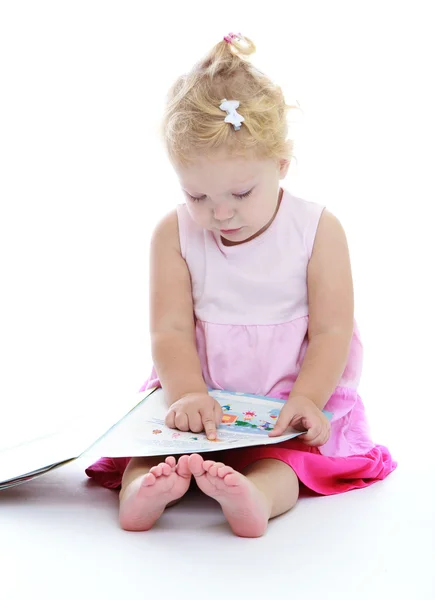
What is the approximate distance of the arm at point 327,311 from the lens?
57.4 inches

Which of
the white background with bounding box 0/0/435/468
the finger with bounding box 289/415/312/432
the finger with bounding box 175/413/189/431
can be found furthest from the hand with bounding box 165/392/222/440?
the white background with bounding box 0/0/435/468

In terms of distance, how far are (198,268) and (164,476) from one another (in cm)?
47

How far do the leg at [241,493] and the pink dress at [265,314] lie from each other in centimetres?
24

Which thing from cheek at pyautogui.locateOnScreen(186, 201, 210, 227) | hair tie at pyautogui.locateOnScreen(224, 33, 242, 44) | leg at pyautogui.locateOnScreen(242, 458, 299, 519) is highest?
hair tie at pyautogui.locateOnScreen(224, 33, 242, 44)

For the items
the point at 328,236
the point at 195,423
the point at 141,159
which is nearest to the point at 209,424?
the point at 195,423

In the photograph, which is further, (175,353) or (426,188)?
(426,188)

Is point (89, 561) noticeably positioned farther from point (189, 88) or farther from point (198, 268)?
point (189, 88)

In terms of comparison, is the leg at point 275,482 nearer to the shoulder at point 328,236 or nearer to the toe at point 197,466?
the toe at point 197,466

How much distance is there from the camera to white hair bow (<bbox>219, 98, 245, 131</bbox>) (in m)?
1.36

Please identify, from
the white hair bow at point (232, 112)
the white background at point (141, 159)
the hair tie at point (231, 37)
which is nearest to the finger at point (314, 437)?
the white hair bow at point (232, 112)

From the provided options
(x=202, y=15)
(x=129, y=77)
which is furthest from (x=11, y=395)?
(x=202, y=15)

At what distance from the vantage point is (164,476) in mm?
1190

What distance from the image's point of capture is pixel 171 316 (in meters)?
1.55

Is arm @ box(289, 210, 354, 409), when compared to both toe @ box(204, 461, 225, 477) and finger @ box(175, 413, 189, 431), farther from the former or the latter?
toe @ box(204, 461, 225, 477)
